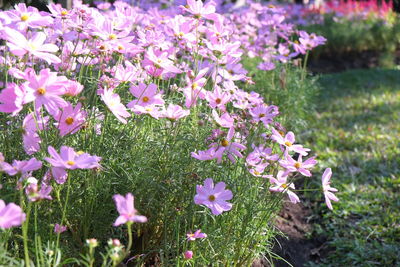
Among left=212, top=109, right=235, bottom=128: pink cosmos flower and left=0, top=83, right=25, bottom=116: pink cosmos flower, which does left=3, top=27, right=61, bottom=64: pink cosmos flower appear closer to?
left=0, top=83, right=25, bottom=116: pink cosmos flower

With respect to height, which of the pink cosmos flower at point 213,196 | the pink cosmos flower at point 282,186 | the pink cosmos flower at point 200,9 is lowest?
the pink cosmos flower at point 282,186

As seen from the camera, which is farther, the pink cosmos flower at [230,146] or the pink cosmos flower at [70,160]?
the pink cosmos flower at [230,146]

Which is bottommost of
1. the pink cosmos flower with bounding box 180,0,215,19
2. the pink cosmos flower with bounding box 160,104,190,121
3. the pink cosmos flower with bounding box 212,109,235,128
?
the pink cosmos flower with bounding box 212,109,235,128

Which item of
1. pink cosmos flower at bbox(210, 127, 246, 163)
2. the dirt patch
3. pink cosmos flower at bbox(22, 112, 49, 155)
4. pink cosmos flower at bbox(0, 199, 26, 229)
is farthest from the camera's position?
the dirt patch

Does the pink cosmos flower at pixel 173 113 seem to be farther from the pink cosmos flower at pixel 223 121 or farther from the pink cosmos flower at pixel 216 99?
the pink cosmos flower at pixel 216 99

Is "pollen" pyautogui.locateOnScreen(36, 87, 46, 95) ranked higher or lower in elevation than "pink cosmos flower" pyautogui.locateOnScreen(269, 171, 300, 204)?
higher

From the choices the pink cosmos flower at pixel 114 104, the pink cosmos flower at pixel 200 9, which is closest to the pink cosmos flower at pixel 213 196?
the pink cosmos flower at pixel 114 104

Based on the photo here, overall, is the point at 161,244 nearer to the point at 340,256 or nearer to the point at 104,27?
the point at 104,27

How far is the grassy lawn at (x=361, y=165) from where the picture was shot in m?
2.90

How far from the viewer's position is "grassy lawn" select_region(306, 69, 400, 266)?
2.90 meters

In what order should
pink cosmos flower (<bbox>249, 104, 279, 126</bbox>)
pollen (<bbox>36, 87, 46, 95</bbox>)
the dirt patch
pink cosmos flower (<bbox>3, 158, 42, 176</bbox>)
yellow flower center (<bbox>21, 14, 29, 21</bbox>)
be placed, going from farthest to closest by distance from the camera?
1. the dirt patch
2. pink cosmos flower (<bbox>249, 104, 279, 126</bbox>)
3. yellow flower center (<bbox>21, 14, 29, 21</bbox>)
4. pollen (<bbox>36, 87, 46, 95</bbox>)
5. pink cosmos flower (<bbox>3, 158, 42, 176</bbox>)

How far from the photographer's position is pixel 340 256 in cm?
285

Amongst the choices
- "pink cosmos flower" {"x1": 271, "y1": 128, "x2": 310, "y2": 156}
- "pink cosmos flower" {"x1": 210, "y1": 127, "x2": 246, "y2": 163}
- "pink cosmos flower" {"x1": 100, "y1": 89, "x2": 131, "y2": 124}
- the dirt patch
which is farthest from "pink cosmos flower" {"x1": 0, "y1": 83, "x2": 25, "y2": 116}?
the dirt patch

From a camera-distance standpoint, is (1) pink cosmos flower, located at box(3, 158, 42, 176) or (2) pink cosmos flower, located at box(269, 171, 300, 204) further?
(2) pink cosmos flower, located at box(269, 171, 300, 204)
